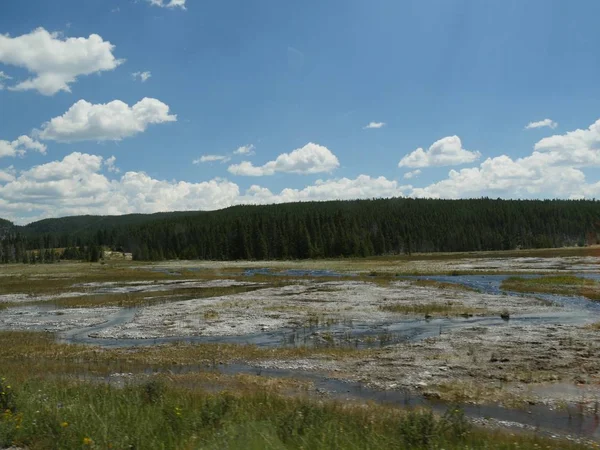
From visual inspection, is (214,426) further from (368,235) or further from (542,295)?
(368,235)

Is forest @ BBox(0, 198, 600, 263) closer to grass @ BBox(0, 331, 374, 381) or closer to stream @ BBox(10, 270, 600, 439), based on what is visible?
stream @ BBox(10, 270, 600, 439)

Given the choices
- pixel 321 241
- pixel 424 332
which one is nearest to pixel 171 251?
pixel 321 241

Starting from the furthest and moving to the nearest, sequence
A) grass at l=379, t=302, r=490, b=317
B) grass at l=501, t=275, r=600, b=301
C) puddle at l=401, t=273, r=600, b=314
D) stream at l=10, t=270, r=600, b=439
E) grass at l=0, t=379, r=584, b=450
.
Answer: grass at l=501, t=275, r=600, b=301 → puddle at l=401, t=273, r=600, b=314 → grass at l=379, t=302, r=490, b=317 → stream at l=10, t=270, r=600, b=439 → grass at l=0, t=379, r=584, b=450

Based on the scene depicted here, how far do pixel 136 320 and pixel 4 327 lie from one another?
27.6ft

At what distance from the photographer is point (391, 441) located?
980 centimetres

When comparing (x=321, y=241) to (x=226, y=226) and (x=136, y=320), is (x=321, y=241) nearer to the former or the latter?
(x=226, y=226)

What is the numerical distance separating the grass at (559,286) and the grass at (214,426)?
33896mm

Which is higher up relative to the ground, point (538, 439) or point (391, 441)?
point (391, 441)

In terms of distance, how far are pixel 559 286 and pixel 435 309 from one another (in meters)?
19.3

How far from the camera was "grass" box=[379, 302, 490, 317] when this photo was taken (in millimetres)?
32744

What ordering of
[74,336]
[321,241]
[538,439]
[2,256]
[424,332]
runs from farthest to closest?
[2,256]
[321,241]
[74,336]
[424,332]
[538,439]

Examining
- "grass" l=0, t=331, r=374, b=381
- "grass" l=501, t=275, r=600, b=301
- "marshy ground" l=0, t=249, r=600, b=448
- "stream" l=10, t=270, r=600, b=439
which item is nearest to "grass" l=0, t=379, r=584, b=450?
"marshy ground" l=0, t=249, r=600, b=448

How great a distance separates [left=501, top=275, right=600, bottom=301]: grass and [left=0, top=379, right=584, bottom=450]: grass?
33896 mm

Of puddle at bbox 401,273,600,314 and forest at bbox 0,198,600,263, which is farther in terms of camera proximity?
forest at bbox 0,198,600,263
